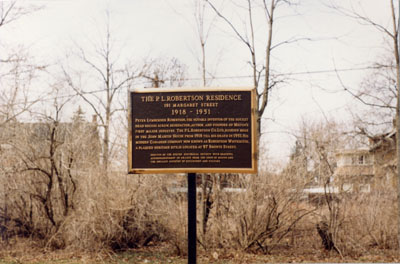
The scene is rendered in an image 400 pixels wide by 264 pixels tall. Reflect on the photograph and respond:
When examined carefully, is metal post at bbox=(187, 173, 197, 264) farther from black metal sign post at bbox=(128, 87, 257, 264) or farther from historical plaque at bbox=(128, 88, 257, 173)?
historical plaque at bbox=(128, 88, 257, 173)

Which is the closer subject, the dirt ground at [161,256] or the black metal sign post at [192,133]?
the black metal sign post at [192,133]

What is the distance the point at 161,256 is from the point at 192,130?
4820mm

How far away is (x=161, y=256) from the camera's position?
1016 cm

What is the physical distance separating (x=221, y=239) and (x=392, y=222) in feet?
17.6

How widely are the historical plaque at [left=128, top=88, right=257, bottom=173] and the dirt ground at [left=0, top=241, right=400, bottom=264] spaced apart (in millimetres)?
3957

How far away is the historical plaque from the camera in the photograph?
6.64 m

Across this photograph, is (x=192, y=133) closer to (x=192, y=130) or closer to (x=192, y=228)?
(x=192, y=130)

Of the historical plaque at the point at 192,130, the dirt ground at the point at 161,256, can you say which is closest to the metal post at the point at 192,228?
the historical plaque at the point at 192,130

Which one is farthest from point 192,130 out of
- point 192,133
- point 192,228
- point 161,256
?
point 161,256

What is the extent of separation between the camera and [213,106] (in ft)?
22.3

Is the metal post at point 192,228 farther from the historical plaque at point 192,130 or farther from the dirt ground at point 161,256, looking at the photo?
the dirt ground at point 161,256

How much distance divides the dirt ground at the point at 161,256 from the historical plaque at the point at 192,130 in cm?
396

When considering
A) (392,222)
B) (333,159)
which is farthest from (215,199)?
(392,222)

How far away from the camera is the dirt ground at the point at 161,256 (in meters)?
9.68
